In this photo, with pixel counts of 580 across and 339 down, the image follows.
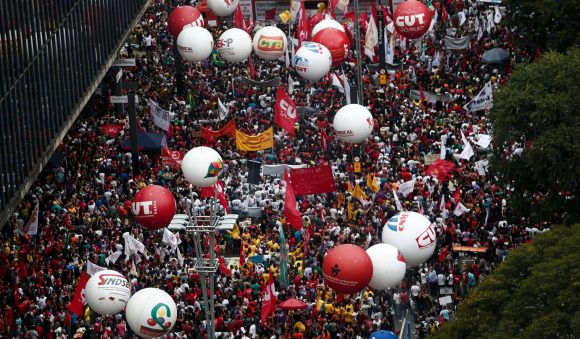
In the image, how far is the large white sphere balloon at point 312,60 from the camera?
238 feet

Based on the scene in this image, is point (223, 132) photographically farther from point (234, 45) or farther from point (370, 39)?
point (370, 39)

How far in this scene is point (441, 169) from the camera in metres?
63.6

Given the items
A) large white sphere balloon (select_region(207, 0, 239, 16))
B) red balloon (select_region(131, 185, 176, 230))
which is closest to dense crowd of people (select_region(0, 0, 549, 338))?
large white sphere balloon (select_region(207, 0, 239, 16))

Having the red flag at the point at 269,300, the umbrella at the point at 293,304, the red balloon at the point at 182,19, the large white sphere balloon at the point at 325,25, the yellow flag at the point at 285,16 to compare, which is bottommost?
the umbrella at the point at 293,304

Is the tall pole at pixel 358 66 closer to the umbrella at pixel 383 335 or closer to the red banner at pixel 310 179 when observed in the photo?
the red banner at pixel 310 179

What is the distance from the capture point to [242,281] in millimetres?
57562

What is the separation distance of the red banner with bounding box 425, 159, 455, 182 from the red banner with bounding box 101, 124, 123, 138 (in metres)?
14.5

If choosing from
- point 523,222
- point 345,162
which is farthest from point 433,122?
point 523,222

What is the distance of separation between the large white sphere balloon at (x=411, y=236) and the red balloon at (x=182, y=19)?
26153mm

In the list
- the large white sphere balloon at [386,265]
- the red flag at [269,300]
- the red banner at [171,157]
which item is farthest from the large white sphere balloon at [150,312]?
the red banner at [171,157]

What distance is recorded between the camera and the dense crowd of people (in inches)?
2195

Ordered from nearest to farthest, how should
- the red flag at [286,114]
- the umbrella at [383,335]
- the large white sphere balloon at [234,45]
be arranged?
the umbrella at [383,335], the red flag at [286,114], the large white sphere balloon at [234,45]

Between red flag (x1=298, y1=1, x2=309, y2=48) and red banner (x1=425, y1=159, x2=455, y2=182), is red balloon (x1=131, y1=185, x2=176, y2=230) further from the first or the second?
red flag (x1=298, y1=1, x2=309, y2=48)

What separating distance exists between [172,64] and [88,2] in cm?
1165
